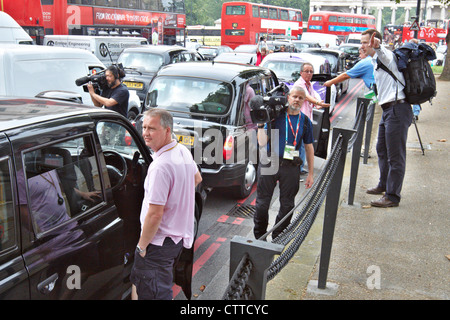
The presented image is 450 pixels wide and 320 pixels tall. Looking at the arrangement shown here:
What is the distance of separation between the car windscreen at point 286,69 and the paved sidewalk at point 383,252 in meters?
5.81

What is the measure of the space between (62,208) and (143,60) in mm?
11203

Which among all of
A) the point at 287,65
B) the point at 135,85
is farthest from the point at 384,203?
the point at 135,85

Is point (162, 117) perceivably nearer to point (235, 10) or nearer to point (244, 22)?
point (244, 22)

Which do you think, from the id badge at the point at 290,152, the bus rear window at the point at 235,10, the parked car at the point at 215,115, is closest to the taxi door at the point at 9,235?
the id badge at the point at 290,152

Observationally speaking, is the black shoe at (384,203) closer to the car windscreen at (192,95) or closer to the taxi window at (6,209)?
the car windscreen at (192,95)

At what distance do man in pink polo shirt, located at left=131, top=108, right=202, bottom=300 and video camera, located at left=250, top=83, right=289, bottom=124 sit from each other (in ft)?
4.02

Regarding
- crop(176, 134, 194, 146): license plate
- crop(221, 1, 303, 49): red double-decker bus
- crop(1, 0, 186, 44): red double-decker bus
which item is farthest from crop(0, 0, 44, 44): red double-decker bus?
crop(221, 1, 303, 49): red double-decker bus

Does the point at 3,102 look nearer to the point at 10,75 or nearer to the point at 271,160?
the point at 271,160

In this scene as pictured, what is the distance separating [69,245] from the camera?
2.78m

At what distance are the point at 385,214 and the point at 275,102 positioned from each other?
89.5 inches

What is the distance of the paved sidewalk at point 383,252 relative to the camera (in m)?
3.93

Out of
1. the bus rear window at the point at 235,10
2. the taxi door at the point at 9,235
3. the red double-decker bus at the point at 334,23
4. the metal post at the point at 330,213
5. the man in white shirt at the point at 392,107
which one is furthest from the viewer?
the red double-decker bus at the point at 334,23

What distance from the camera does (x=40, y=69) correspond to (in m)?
7.46

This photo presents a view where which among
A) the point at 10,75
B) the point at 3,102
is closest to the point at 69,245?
the point at 3,102
